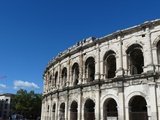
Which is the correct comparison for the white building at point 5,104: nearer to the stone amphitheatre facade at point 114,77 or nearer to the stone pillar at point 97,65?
the stone amphitheatre facade at point 114,77

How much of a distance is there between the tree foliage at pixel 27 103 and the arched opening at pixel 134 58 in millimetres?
35140

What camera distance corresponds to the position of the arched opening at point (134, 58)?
17.2 metres

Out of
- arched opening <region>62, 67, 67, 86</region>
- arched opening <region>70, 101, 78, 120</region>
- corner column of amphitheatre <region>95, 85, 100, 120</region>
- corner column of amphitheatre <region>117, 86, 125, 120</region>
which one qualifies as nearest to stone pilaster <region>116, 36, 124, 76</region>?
corner column of amphitheatre <region>117, 86, 125, 120</region>

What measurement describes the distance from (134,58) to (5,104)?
5128 cm

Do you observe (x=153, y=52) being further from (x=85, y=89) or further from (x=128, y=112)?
(x=85, y=89)

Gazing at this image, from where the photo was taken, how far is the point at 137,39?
1691 cm

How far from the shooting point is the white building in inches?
2368

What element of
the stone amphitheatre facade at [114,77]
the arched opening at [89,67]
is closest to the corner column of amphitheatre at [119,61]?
the stone amphitheatre facade at [114,77]

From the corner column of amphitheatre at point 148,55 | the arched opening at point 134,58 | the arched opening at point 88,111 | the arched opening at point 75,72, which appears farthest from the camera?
the arched opening at point 75,72

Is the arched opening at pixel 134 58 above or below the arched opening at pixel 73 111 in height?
above

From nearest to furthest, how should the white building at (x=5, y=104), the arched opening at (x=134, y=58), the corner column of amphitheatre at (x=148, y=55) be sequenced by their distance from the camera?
the corner column of amphitheatre at (x=148, y=55) < the arched opening at (x=134, y=58) < the white building at (x=5, y=104)

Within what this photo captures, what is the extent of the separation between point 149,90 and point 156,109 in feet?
4.47

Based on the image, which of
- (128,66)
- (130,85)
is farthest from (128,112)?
(128,66)

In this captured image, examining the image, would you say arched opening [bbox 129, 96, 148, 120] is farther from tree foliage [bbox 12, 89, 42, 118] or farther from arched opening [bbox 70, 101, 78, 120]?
tree foliage [bbox 12, 89, 42, 118]
